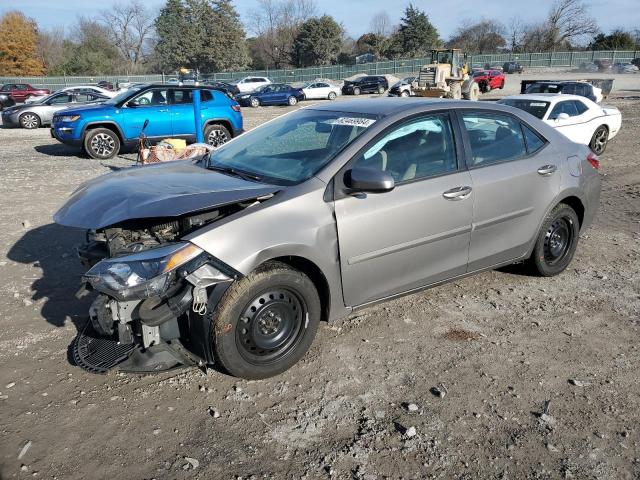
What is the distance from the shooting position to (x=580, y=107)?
38.9 ft

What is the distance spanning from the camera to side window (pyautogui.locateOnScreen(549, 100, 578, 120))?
11.2 metres

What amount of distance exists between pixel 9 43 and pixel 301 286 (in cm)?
7049

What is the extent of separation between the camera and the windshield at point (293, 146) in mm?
3787

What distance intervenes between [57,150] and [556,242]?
1297cm

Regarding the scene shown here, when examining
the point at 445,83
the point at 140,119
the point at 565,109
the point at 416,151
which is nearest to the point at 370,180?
the point at 416,151

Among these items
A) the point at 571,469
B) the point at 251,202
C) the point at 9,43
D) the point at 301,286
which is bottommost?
the point at 571,469

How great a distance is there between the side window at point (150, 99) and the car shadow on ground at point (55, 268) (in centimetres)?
637

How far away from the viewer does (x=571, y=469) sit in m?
2.73

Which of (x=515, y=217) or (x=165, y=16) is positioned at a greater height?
(x=165, y=16)

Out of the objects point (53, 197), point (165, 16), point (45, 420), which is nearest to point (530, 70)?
point (165, 16)

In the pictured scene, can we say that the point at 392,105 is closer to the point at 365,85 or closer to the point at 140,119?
the point at 140,119

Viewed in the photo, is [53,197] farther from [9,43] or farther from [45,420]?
[9,43]

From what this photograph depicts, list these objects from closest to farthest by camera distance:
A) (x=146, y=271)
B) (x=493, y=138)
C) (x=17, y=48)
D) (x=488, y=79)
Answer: (x=146, y=271) → (x=493, y=138) → (x=488, y=79) → (x=17, y=48)

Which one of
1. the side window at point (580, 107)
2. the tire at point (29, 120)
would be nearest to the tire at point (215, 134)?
the side window at point (580, 107)
